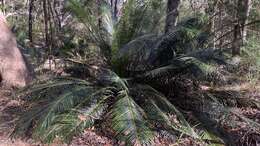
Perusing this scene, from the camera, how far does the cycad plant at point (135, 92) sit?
476 cm

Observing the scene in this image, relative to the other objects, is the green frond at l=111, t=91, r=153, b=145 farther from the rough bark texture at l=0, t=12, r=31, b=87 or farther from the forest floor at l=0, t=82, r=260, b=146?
the rough bark texture at l=0, t=12, r=31, b=87

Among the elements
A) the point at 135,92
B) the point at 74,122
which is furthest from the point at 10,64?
the point at 74,122

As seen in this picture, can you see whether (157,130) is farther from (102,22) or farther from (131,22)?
(102,22)

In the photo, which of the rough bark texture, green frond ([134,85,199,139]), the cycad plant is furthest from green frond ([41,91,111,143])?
the rough bark texture

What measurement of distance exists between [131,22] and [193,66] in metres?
1.34

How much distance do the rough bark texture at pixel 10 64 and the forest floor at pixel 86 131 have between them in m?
0.26

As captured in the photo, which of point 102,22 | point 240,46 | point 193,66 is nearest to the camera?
point 193,66

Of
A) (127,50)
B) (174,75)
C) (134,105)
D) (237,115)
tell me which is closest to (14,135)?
(134,105)

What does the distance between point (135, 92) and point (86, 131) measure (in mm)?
915

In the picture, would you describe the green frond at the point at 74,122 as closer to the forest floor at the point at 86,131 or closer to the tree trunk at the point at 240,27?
the forest floor at the point at 86,131

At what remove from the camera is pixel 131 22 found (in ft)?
21.2

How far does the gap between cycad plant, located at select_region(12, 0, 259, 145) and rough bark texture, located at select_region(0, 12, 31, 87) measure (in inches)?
36.6

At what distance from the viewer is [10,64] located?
6.90 meters

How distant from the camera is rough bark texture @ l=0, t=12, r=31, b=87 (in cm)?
677
